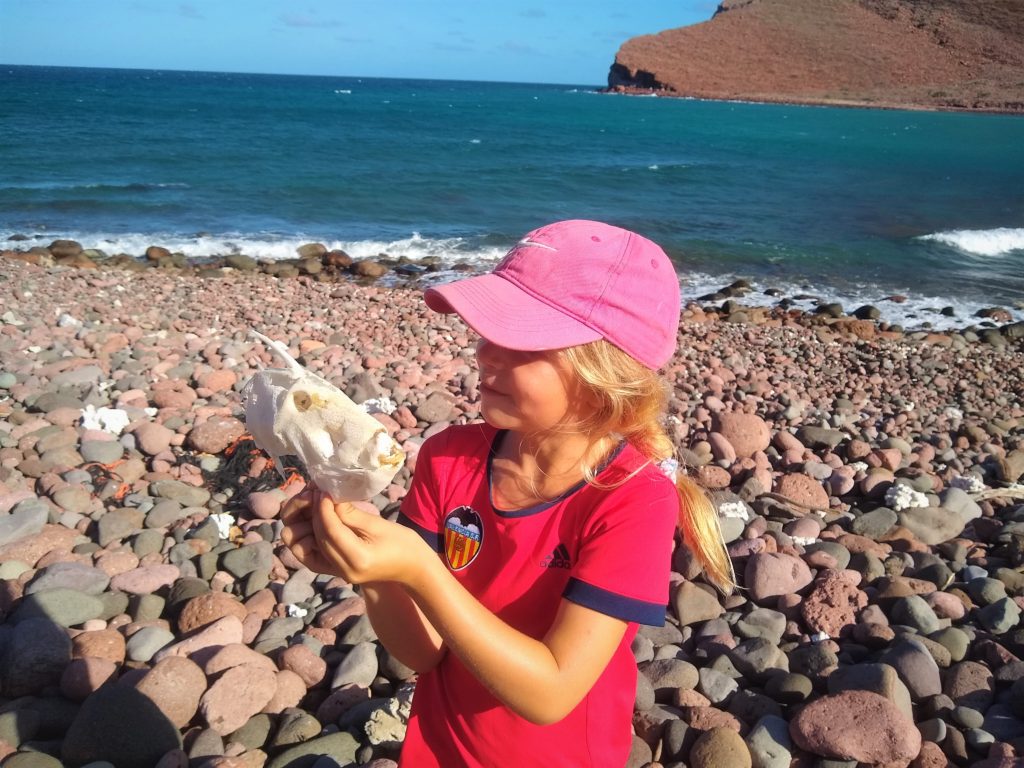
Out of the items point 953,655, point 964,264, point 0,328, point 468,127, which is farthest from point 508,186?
point 468,127

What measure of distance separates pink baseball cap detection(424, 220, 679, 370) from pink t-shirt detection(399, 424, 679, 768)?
1.00 feet

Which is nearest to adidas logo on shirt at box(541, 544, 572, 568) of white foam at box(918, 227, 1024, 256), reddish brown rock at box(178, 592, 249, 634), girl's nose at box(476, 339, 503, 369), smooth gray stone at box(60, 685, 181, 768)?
girl's nose at box(476, 339, 503, 369)

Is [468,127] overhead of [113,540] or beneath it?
overhead

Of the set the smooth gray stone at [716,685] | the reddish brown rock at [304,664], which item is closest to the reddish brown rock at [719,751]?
the smooth gray stone at [716,685]

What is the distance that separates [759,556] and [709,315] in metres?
7.66

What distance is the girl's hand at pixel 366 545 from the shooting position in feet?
4.43

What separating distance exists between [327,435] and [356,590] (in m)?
2.06

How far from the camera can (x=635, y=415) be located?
1.75 meters

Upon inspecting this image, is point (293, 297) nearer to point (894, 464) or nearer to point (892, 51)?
point (894, 464)

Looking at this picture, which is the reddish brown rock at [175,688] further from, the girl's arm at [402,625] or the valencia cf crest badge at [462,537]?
the valencia cf crest badge at [462,537]

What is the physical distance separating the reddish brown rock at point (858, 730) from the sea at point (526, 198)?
32.6 ft

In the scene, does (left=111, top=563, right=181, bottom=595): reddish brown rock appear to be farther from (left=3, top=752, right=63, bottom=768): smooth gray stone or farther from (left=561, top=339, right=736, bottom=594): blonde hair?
(left=561, top=339, right=736, bottom=594): blonde hair

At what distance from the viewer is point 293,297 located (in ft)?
32.3

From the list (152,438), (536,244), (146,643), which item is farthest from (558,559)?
(152,438)
